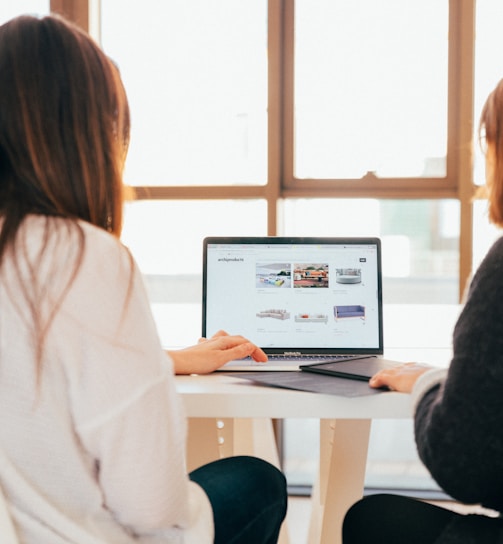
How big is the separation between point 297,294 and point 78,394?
3.07ft

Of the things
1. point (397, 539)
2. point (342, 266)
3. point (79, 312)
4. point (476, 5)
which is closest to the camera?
point (79, 312)

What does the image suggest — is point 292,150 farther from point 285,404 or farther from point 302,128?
point 285,404

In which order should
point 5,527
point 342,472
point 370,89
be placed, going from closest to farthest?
point 5,527 → point 342,472 → point 370,89

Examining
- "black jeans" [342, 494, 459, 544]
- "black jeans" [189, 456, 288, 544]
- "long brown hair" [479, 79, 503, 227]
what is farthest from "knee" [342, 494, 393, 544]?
"long brown hair" [479, 79, 503, 227]

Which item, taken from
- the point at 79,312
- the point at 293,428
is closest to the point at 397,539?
the point at 79,312

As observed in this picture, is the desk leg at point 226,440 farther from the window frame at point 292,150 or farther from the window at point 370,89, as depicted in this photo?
the window at point 370,89

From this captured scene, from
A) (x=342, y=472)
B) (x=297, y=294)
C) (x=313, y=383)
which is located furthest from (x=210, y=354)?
(x=342, y=472)

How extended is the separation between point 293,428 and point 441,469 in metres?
2.01

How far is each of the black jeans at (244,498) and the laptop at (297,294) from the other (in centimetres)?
49

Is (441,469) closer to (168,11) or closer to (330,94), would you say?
(330,94)

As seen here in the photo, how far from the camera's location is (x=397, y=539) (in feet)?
3.41

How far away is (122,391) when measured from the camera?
83 centimetres

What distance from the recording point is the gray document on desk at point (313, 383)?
1.23 meters

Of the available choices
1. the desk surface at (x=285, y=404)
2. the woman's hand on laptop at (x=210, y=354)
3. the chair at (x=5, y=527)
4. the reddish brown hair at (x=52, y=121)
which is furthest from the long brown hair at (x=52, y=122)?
the woman's hand on laptop at (x=210, y=354)
